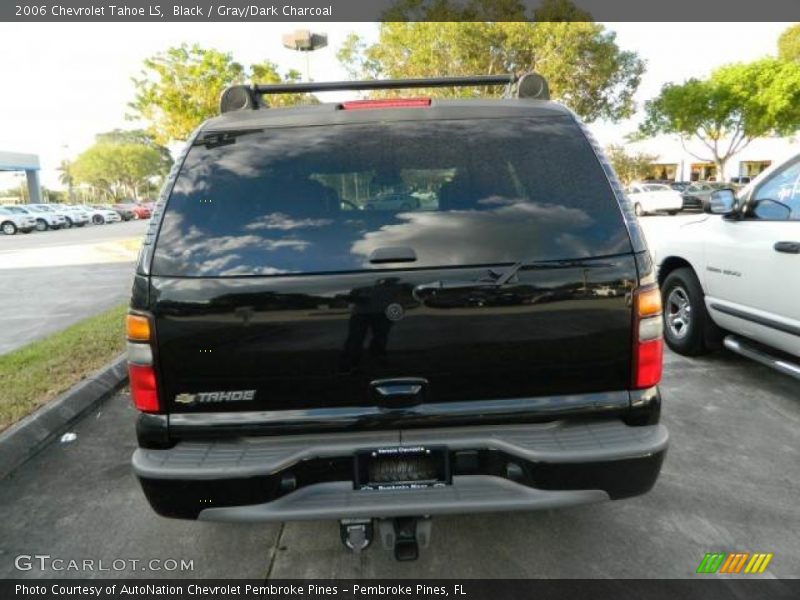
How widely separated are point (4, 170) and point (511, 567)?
2074 inches

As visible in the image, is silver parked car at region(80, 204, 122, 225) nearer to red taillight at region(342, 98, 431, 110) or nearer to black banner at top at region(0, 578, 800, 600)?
black banner at top at region(0, 578, 800, 600)

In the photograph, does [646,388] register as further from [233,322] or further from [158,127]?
[158,127]

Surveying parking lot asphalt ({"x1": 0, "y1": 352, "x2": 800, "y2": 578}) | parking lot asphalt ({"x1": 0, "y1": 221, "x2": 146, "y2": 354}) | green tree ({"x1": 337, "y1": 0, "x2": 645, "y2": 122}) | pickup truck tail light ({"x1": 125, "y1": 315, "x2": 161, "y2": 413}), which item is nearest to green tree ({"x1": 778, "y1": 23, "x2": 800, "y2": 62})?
green tree ({"x1": 337, "y1": 0, "x2": 645, "y2": 122})

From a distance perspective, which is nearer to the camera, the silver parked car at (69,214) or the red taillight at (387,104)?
the red taillight at (387,104)

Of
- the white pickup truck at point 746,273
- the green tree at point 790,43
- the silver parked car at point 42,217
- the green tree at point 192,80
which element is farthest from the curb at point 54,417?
the green tree at point 790,43

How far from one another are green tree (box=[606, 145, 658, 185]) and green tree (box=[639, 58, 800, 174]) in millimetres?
4189

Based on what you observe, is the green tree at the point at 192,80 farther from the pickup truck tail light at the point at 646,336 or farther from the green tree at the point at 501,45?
the pickup truck tail light at the point at 646,336

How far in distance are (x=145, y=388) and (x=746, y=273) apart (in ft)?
13.3

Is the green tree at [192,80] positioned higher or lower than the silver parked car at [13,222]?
higher

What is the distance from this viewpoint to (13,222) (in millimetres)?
28328

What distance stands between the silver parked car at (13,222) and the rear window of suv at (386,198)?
32445 millimetres

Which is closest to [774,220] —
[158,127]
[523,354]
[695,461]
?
[695,461]

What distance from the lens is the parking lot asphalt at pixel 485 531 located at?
246 centimetres

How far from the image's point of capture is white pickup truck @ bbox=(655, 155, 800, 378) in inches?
145
